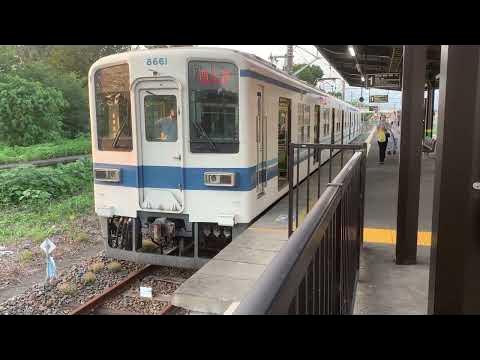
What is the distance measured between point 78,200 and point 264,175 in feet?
27.1

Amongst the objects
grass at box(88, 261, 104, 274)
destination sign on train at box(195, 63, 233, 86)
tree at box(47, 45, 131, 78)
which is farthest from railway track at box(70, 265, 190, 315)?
tree at box(47, 45, 131, 78)

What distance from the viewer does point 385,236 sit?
21.1 feet

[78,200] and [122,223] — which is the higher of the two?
[122,223]

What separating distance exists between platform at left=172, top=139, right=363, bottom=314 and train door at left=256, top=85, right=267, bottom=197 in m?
0.58

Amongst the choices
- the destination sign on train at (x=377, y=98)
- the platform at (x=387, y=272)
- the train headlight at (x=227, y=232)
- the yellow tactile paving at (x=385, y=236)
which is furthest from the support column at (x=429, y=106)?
the train headlight at (x=227, y=232)

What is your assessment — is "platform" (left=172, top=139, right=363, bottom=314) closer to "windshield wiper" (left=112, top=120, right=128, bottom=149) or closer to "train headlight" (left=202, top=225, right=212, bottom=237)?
"train headlight" (left=202, top=225, right=212, bottom=237)

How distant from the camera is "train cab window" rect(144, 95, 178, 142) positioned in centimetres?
644

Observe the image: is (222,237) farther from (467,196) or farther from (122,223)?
(467,196)

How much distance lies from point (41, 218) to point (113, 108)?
19.3ft

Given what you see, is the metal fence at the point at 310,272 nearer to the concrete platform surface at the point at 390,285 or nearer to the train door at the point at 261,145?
the concrete platform surface at the point at 390,285

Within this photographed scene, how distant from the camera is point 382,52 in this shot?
51.8 feet

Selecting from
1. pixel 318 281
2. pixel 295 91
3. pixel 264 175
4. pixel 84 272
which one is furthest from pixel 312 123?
pixel 318 281

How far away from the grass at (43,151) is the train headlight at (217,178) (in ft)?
51.5
